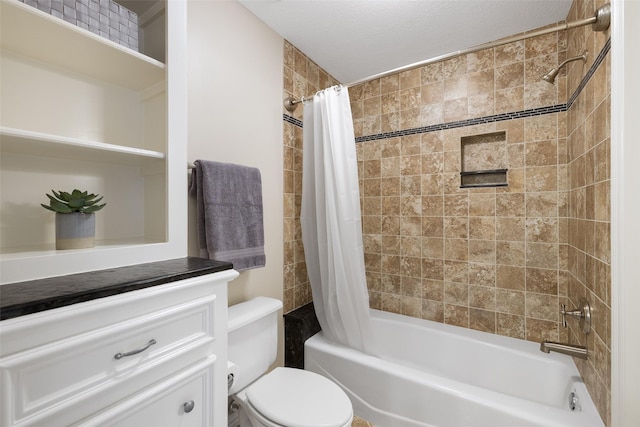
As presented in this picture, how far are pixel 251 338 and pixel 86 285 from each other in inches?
34.4

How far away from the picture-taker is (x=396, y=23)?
1724 millimetres

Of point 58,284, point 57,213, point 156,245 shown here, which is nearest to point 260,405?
point 156,245

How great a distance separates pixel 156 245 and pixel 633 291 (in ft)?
5.47

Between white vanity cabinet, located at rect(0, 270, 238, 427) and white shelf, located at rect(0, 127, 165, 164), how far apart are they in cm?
47

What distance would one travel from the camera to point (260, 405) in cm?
122

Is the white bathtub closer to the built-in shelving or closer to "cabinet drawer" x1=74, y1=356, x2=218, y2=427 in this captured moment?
"cabinet drawer" x1=74, y1=356, x2=218, y2=427

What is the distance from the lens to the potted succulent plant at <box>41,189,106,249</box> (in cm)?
84

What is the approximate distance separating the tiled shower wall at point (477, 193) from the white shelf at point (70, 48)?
101 cm

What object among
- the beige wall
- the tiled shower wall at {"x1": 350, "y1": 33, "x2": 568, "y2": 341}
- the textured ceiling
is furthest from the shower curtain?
the tiled shower wall at {"x1": 350, "y1": 33, "x2": 568, "y2": 341}

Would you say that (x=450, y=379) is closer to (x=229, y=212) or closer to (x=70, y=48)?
(x=229, y=212)

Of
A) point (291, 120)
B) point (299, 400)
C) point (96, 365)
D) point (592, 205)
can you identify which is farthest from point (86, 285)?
point (592, 205)

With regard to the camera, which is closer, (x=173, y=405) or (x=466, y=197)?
(x=173, y=405)

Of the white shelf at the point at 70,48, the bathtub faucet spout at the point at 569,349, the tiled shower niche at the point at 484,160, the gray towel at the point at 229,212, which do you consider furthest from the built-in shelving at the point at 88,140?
the tiled shower niche at the point at 484,160

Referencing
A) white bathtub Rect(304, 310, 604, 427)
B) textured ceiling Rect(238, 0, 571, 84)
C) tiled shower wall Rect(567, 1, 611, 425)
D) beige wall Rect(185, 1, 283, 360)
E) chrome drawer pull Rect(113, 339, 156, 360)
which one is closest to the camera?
chrome drawer pull Rect(113, 339, 156, 360)
